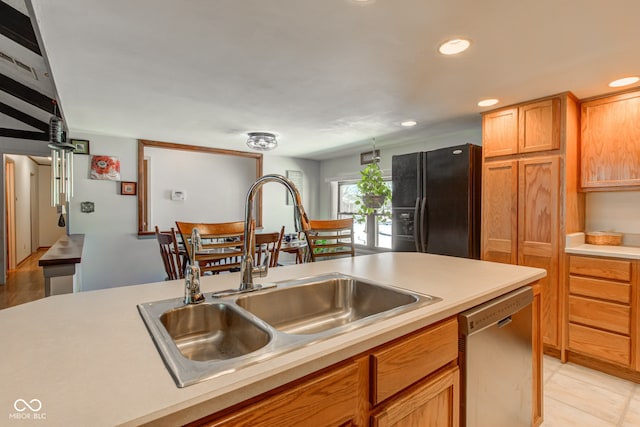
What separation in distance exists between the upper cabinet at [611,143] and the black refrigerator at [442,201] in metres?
0.82

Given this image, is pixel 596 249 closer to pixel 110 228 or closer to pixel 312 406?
pixel 312 406

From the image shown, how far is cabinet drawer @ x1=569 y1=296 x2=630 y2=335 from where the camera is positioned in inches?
87.8

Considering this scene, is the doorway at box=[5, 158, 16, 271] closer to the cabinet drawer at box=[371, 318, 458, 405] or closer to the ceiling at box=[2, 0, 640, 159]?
the ceiling at box=[2, 0, 640, 159]

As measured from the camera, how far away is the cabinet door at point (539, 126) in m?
2.50

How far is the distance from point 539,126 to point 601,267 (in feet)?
3.89

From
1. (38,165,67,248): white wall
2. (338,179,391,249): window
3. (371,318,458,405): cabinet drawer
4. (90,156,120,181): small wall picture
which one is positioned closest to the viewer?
(371,318,458,405): cabinet drawer

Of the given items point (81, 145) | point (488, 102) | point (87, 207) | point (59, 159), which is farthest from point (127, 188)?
point (488, 102)

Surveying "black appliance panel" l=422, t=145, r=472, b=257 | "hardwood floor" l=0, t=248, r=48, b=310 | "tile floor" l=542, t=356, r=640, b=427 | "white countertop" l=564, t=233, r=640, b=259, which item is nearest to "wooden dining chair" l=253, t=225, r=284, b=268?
"black appliance panel" l=422, t=145, r=472, b=257

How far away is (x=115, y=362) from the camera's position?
2.19 feet

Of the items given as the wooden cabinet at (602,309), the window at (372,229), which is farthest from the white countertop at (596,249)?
the window at (372,229)

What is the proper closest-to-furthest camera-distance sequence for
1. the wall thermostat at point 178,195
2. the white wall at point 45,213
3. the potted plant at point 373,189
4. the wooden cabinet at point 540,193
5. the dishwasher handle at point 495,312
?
the dishwasher handle at point 495,312 → the wooden cabinet at point 540,193 → the potted plant at point 373,189 → the wall thermostat at point 178,195 → the white wall at point 45,213

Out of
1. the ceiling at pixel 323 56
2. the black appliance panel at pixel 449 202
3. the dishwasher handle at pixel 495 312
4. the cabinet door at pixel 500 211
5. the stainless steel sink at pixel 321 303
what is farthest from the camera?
the black appliance panel at pixel 449 202

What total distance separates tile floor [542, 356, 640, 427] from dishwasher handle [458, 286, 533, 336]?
1.01m

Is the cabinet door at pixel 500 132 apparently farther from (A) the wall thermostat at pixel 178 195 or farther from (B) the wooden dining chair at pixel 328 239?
(A) the wall thermostat at pixel 178 195
